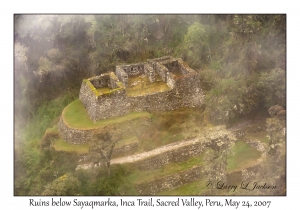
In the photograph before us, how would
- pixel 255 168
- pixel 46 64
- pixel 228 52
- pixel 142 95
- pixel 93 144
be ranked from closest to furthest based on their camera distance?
pixel 93 144 < pixel 255 168 < pixel 142 95 < pixel 228 52 < pixel 46 64

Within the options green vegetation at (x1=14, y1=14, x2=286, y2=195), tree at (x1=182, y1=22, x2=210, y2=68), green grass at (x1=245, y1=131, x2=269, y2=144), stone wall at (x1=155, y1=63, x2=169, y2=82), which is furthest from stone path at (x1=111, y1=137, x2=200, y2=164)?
tree at (x1=182, y1=22, x2=210, y2=68)

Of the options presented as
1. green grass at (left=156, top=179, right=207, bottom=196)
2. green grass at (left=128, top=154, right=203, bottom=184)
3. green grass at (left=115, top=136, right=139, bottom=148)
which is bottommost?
green grass at (left=156, top=179, right=207, bottom=196)

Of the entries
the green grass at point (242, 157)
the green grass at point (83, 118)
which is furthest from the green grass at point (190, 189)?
the green grass at point (83, 118)

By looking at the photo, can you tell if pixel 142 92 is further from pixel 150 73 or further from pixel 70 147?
pixel 70 147

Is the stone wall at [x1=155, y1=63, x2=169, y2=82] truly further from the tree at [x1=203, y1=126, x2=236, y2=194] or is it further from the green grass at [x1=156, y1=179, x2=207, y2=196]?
the green grass at [x1=156, y1=179, x2=207, y2=196]

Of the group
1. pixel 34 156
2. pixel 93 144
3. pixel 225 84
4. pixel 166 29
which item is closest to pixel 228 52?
pixel 225 84

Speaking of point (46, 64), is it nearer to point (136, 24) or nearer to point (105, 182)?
point (136, 24)

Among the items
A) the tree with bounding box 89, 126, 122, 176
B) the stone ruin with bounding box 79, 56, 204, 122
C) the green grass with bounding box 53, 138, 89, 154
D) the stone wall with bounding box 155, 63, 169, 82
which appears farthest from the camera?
the stone wall with bounding box 155, 63, 169, 82

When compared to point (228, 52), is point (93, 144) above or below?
below
